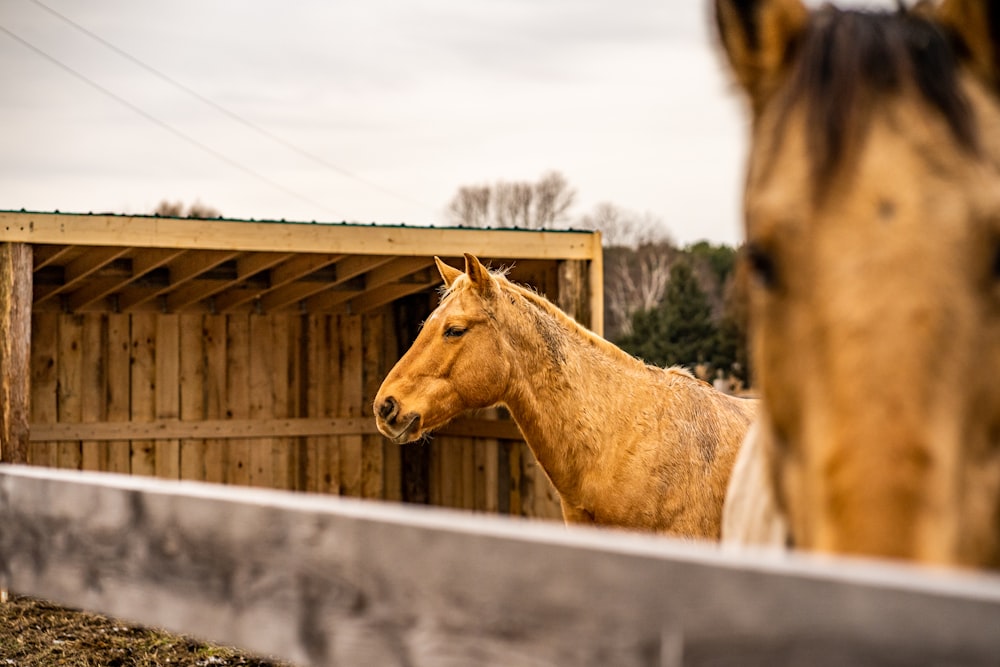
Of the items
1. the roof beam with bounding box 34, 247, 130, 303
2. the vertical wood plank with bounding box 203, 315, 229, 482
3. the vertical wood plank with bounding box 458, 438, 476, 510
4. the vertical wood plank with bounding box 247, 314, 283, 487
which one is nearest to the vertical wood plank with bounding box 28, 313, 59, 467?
the roof beam with bounding box 34, 247, 130, 303

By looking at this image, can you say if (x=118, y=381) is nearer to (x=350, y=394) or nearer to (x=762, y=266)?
(x=350, y=394)

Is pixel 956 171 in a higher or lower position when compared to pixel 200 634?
higher

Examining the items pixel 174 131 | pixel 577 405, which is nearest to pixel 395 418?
pixel 577 405

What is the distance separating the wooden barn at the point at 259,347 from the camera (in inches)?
280

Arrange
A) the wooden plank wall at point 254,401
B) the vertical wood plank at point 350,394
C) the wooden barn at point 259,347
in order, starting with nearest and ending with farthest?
the wooden barn at point 259,347, the wooden plank wall at point 254,401, the vertical wood plank at point 350,394

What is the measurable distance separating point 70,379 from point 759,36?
8.50 meters

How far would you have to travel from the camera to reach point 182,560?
1.65m

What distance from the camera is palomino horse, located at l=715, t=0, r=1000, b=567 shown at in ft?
3.52

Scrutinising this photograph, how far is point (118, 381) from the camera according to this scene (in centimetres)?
895

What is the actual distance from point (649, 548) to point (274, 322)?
887 cm

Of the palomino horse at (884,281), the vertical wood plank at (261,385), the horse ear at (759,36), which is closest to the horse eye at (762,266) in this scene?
the palomino horse at (884,281)

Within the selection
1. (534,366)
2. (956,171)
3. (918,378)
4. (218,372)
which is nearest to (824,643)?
(918,378)

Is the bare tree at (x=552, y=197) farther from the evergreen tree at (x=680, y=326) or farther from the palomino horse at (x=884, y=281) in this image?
the palomino horse at (x=884, y=281)

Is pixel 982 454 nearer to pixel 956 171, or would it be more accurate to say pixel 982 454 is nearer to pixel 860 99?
pixel 956 171
